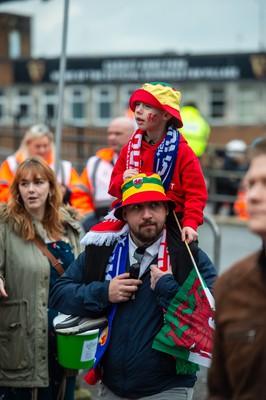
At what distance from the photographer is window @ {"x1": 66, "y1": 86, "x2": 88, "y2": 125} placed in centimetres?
5234

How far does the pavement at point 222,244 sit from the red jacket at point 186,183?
267 centimetres

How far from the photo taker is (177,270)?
4.19 meters

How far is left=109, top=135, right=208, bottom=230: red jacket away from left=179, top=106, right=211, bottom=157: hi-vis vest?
503 centimetres

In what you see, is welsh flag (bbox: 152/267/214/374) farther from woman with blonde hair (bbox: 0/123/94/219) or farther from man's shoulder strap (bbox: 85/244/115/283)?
woman with blonde hair (bbox: 0/123/94/219)

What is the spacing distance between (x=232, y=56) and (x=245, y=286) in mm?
47464

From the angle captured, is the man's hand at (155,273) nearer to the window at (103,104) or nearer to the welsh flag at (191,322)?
the welsh flag at (191,322)

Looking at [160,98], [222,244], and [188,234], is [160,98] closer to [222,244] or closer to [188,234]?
[188,234]

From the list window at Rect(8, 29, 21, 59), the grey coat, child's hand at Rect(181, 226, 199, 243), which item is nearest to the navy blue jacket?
child's hand at Rect(181, 226, 199, 243)

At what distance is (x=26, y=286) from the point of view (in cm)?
531

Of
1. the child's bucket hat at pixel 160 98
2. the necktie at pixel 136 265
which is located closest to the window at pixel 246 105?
the child's bucket hat at pixel 160 98

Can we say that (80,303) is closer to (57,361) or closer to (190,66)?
(57,361)

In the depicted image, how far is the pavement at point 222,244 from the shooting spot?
7136 mm

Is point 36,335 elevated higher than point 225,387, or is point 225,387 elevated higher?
point 225,387

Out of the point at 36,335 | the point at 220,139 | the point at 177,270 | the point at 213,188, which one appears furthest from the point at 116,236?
the point at 220,139
